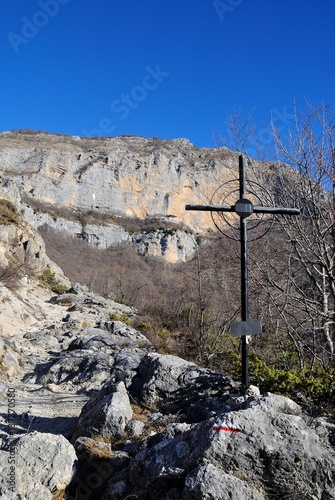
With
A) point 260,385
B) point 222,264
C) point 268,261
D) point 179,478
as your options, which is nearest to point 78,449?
point 179,478

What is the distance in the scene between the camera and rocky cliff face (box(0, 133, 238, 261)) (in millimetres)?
74875

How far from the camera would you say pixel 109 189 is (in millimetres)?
85188

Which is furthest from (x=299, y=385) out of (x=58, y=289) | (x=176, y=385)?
(x=58, y=289)

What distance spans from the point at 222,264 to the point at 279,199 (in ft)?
10.3

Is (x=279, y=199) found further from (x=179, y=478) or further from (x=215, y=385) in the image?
(x=179, y=478)

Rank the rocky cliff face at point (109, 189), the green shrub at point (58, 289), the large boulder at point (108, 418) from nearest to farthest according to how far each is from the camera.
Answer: the large boulder at point (108, 418)
the green shrub at point (58, 289)
the rocky cliff face at point (109, 189)

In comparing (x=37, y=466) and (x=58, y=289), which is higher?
(x=58, y=289)

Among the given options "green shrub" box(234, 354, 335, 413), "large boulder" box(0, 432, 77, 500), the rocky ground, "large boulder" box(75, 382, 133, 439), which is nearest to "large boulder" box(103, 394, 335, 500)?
the rocky ground

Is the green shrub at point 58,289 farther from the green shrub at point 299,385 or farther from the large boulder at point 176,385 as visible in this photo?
the green shrub at point 299,385

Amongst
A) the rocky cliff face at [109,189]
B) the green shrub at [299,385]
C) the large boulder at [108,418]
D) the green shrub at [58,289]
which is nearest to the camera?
the large boulder at [108,418]

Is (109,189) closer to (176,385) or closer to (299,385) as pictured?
(176,385)

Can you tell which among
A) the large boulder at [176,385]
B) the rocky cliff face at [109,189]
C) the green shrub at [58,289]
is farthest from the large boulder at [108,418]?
the rocky cliff face at [109,189]

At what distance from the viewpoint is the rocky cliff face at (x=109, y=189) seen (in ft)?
246

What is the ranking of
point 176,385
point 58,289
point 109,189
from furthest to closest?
point 109,189
point 58,289
point 176,385
